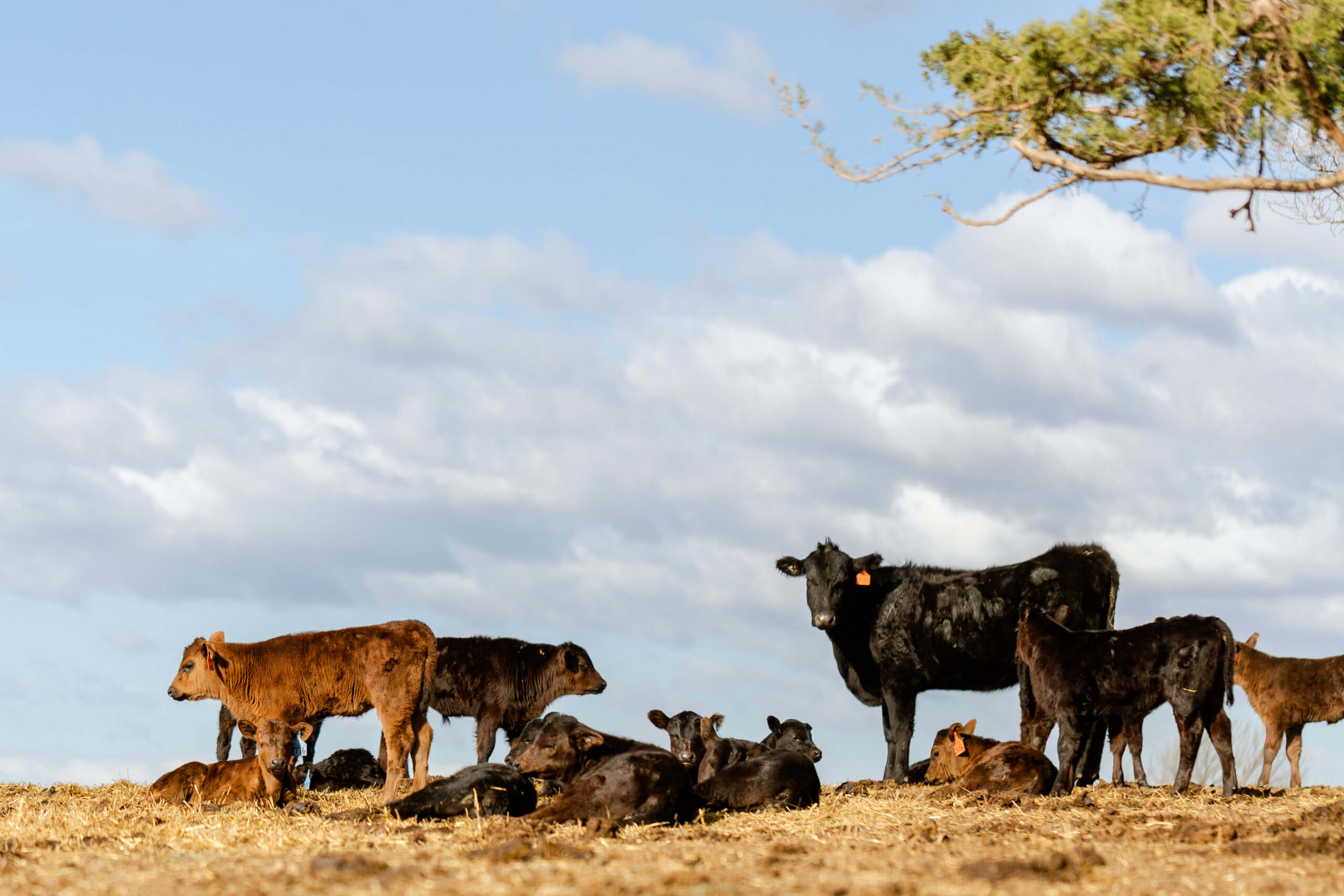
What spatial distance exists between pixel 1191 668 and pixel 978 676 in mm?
3591

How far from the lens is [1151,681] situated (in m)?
13.1

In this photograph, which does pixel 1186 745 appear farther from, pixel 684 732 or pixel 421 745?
pixel 421 745

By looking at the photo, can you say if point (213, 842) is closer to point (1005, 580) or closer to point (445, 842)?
point (445, 842)

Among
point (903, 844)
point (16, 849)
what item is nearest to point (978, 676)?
point (903, 844)

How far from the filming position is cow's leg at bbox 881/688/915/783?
51.9ft

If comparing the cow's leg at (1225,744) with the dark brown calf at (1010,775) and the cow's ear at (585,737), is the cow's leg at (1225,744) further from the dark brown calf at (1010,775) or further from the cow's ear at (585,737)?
the cow's ear at (585,737)

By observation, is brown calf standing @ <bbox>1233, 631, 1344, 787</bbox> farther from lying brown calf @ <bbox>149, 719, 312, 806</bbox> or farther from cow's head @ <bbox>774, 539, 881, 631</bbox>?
lying brown calf @ <bbox>149, 719, 312, 806</bbox>

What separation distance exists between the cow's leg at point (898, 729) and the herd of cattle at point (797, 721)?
0.03m

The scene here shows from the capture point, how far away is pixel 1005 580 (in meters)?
16.4

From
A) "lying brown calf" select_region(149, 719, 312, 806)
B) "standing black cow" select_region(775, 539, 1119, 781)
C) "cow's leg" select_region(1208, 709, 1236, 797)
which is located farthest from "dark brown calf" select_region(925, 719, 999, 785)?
"lying brown calf" select_region(149, 719, 312, 806)

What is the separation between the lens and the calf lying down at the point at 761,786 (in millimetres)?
11320

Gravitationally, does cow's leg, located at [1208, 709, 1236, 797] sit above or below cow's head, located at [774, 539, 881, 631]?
below

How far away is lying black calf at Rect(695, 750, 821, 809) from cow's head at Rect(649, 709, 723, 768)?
4.19ft

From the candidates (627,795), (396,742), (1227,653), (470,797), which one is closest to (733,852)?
(627,795)
